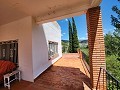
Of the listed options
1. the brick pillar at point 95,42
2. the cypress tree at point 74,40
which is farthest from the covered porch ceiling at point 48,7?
the cypress tree at point 74,40

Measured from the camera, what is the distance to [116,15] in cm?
929

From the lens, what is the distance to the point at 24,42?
4648 mm

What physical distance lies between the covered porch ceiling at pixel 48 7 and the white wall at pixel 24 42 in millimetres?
382

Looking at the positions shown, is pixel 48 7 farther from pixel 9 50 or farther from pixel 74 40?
pixel 74 40

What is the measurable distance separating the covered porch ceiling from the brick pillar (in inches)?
12.5

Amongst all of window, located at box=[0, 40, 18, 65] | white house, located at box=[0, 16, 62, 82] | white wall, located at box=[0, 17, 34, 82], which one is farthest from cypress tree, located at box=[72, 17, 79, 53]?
white wall, located at box=[0, 17, 34, 82]

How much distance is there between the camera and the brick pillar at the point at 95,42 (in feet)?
11.5

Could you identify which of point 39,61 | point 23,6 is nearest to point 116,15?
point 39,61

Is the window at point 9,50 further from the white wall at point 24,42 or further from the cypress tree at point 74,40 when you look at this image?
the cypress tree at point 74,40

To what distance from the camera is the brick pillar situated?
3516 mm

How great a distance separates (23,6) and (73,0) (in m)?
1.60

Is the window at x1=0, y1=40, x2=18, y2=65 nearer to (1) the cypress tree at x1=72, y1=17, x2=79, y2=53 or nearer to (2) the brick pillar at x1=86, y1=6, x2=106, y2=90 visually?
(2) the brick pillar at x1=86, y1=6, x2=106, y2=90

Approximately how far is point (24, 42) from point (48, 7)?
179cm

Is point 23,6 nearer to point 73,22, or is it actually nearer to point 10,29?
point 10,29
